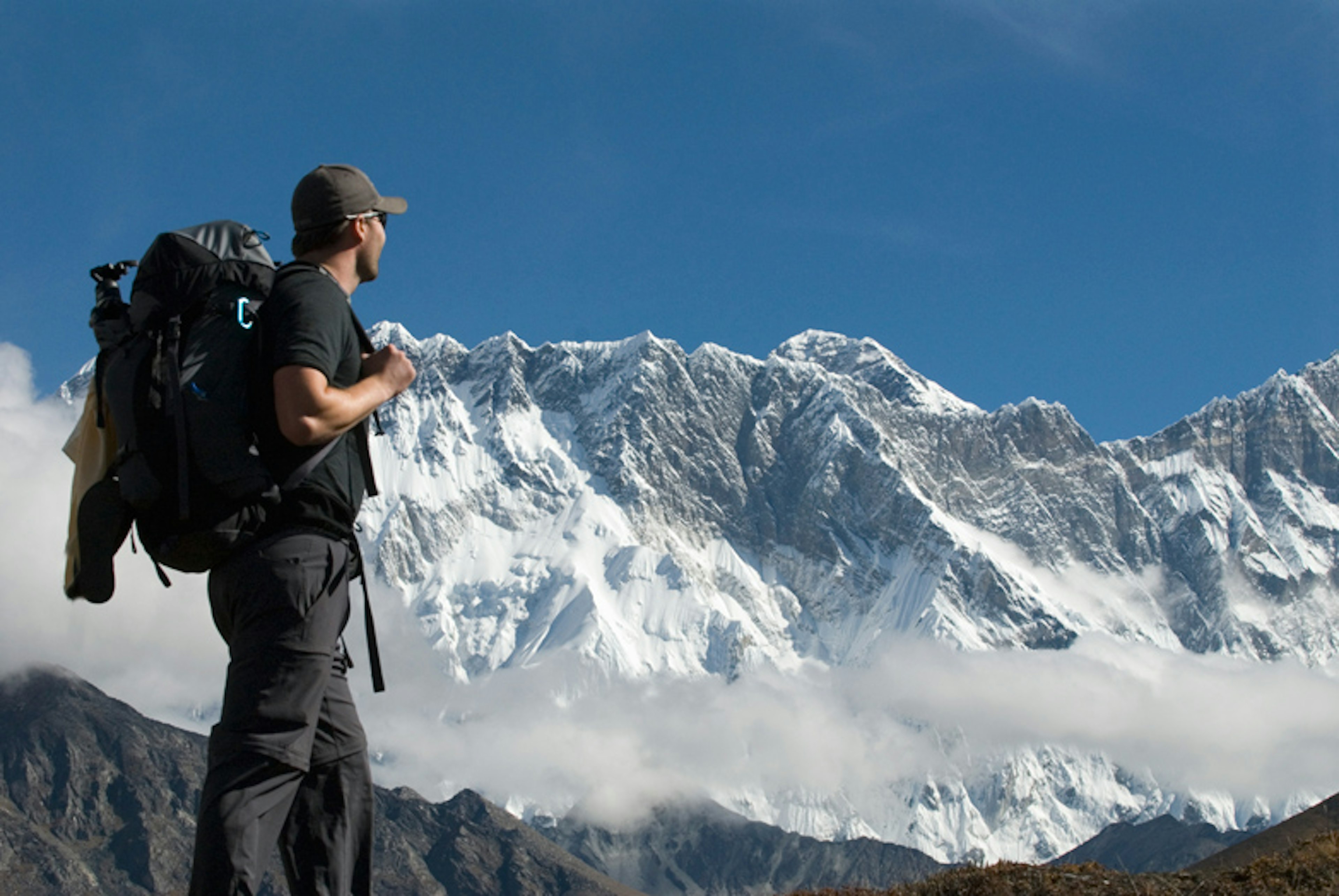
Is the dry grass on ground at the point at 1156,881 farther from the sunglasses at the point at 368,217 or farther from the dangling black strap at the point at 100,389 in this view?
the dangling black strap at the point at 100,389

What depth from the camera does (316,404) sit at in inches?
232

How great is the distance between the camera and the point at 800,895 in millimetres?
11906

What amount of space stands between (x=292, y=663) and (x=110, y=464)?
1.14 metres

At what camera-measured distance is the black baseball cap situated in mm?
6633

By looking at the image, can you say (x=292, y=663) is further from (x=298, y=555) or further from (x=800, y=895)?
(x=800, y=895)

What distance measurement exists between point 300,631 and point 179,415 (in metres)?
0.97

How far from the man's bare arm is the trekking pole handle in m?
1.06

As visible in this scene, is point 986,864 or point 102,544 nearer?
point 102,544

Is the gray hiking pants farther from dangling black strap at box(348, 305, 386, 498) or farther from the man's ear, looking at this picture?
the man's ear

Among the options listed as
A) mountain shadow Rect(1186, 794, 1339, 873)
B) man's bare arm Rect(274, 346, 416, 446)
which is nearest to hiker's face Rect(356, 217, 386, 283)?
man's bare arm Rect(274, 346, 416, 446)

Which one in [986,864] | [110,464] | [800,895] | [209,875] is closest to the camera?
[209,875]

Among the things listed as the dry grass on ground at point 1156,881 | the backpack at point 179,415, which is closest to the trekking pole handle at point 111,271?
the backpack at point 179,415

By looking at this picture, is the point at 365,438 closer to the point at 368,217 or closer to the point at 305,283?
the point at 305,283

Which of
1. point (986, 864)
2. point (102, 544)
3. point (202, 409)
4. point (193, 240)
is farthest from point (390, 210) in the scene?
point (986, 864)
